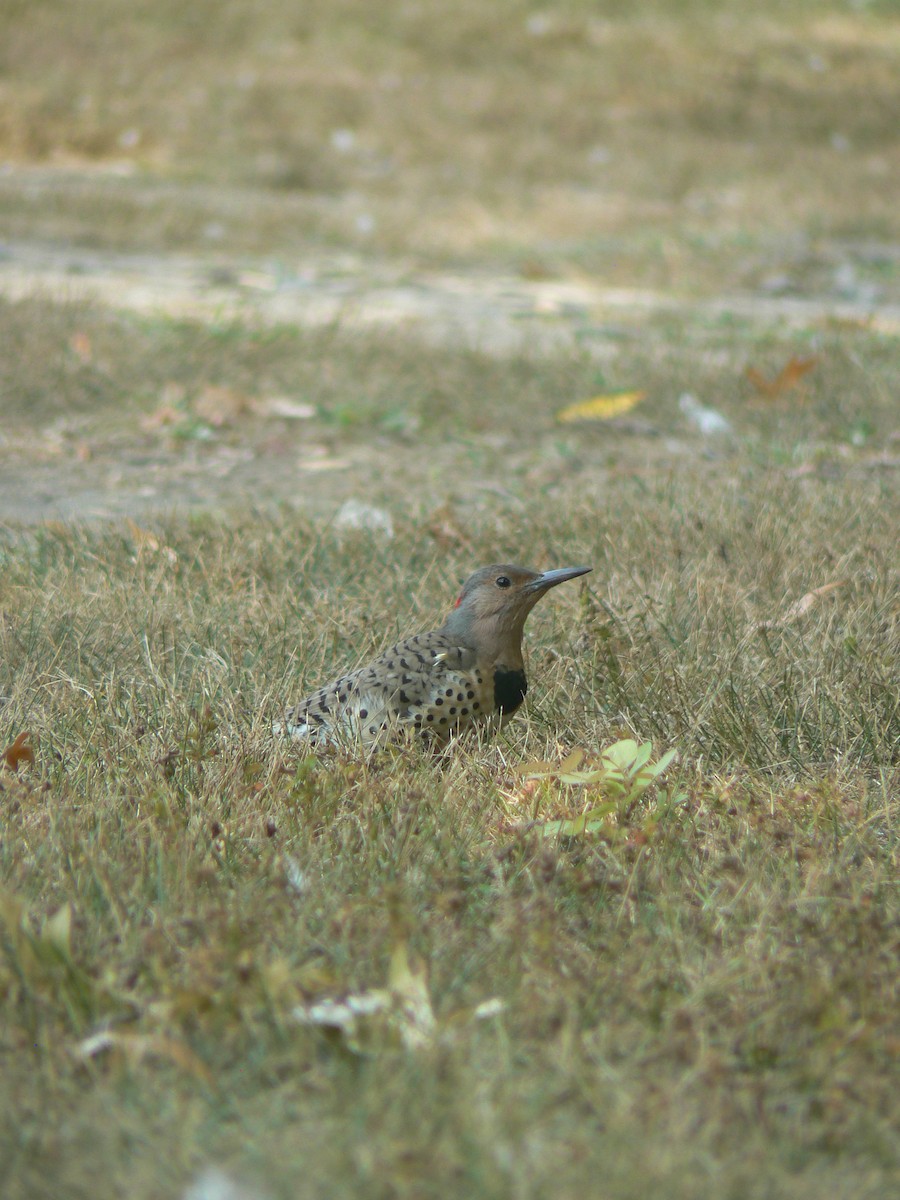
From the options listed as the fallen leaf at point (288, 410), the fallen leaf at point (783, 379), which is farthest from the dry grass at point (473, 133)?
the fallen leaf at point (288, 410)

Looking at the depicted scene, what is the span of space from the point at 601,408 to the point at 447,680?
3.17 m

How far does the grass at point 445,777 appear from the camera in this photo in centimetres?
174

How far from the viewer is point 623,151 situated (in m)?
12.4

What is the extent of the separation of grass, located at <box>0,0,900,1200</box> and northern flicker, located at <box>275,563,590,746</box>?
0.09 meters

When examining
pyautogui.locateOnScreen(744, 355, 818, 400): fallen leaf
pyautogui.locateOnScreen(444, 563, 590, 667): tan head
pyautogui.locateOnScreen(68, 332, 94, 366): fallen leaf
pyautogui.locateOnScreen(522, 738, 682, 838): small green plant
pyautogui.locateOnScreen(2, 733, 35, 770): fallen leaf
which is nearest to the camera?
pyautogui.locateOnScreen(522, 738, 682, 838): small green plant

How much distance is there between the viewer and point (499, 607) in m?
3.02

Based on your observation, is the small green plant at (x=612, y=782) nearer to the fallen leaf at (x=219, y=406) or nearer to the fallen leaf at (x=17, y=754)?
the fallen leaf at (x=17, y=754)

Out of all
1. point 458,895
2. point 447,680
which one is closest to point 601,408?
point 447,680

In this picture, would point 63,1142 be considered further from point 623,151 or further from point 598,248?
point 623,151

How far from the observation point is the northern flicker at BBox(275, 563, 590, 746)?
2869 mm

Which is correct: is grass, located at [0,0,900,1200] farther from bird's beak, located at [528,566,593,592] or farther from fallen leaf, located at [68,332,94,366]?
bird's beak, located at [528,566,593,592]

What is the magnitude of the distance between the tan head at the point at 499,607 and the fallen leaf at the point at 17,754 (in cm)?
89

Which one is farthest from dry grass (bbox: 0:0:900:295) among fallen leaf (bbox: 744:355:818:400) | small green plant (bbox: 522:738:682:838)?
small green plant (bbox: 522:738:682:838)

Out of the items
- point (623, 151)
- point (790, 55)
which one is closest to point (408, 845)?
point (623, 151)
